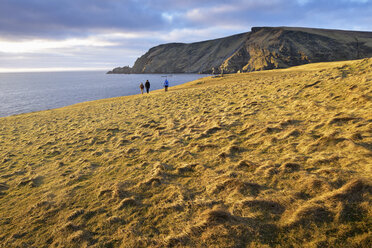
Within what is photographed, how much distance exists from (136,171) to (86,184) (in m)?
1.91

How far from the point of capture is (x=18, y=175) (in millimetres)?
9227

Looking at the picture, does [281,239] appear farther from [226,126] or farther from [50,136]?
[50,136]

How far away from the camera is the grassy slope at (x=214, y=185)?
13.7 feet

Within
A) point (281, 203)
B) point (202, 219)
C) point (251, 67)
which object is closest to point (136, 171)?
point (202, 219)

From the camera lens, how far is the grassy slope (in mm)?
4189

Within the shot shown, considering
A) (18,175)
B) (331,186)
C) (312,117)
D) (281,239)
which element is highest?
(312,117)

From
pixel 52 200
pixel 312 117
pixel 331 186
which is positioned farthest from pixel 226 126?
pixel 52 200

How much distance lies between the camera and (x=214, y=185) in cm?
601

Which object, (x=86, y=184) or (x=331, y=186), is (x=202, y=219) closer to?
Answer: (x=331, y=186)

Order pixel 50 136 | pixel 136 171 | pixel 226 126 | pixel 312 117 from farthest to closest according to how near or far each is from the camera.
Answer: pixel 50 136
pixel 226 126
pixel 312 117
pixel 136 171

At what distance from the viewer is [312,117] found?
9891 millimetres

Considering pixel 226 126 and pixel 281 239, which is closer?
pixel 281 239


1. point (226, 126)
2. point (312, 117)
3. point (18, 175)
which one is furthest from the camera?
point (226, 126)

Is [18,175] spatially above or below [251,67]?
below
